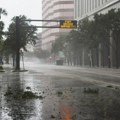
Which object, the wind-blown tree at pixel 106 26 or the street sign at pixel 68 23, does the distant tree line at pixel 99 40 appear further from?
the street sign at pixel 68 23

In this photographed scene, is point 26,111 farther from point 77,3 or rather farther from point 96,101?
point 77,3

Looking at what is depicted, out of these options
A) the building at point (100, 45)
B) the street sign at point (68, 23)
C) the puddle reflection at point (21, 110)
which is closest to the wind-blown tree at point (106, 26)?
the building at point (100, 45)

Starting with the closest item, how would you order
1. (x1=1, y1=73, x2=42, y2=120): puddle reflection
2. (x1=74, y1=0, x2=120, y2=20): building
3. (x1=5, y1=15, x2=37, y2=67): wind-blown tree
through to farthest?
(x1=1, y1=73, x2=42, y2=120): puddle reflection → (x1=5, y1=15, x2=37, y2=67): wind-blown tree → (x1=74, y1=0, x2=120, y2=20): building

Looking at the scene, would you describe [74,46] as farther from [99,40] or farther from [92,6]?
[99,40]

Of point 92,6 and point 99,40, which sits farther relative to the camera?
point 92,6

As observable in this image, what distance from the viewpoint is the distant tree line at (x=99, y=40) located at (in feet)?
233

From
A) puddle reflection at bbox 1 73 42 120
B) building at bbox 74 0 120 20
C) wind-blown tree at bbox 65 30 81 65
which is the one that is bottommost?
puddle reflection at bbox 1 73 42 120

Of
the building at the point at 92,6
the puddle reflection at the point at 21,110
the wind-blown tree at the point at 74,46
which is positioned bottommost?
the puddle reflection at the point at 21,110

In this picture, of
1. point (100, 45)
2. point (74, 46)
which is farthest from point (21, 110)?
point (74, 46)

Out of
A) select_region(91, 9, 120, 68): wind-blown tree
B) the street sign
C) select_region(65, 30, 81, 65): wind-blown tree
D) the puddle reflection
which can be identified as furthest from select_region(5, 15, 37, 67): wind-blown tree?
the puddle reflection

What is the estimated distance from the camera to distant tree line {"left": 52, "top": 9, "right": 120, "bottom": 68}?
70.9 metres

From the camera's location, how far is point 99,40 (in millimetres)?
75875

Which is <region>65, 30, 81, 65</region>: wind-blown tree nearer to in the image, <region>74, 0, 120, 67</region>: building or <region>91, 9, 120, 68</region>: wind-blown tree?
<region>74, 0, 120, 67</region>: building

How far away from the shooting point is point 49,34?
7697 inches
